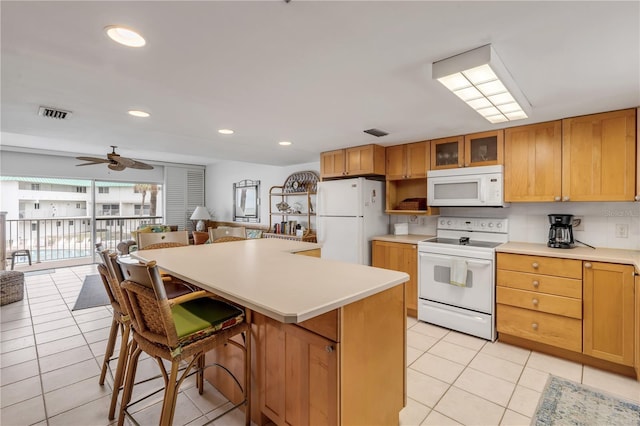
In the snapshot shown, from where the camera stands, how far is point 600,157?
2.54 metres

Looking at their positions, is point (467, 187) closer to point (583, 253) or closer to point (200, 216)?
point (583, 253)

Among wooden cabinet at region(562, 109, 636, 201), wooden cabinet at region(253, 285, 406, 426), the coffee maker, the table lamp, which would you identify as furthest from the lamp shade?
wooden cabinet at region(562, 109, 636, 201)

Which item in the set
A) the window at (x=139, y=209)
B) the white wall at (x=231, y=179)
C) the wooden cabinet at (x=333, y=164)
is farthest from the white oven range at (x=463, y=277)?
the window at (x=139, y=209)

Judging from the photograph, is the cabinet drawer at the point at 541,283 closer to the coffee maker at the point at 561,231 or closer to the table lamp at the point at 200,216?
the coffee maker at the point at 561,231

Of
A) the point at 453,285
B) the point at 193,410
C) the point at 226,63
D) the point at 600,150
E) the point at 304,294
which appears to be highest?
the point at 226,63

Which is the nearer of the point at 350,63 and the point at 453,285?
the point at 350,63

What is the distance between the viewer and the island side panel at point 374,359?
4.36 feet

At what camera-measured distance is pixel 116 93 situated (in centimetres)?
212

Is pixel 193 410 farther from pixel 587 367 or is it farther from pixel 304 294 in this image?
pixel 587 367

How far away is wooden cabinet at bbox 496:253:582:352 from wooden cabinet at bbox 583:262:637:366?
0.06 m

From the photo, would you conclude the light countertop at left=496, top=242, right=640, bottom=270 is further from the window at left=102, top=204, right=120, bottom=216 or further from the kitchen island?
the window at left=102, top=204, right=120, bottom=216

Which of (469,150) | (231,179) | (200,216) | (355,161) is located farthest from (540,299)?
(200,216)

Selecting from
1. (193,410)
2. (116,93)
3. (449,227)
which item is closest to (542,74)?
(449,227)

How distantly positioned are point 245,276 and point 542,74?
2195mm
